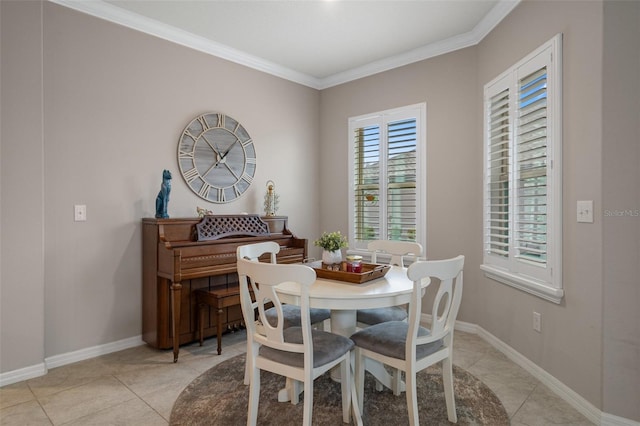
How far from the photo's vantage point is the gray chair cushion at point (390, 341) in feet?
6.35

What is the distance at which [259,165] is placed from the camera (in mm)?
4168

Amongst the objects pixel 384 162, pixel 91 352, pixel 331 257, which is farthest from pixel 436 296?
pixel 91 352

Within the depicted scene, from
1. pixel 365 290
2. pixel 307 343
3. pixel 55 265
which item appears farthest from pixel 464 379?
pixel 55 265

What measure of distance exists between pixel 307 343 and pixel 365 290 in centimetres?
43

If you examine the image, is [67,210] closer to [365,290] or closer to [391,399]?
[365,290]

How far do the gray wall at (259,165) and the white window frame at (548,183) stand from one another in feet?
0.22

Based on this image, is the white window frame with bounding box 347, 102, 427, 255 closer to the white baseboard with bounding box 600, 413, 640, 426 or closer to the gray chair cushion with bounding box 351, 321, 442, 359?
the gray chair cushion with bounding box 351, 321, 442, 359

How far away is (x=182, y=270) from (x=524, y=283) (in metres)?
2.60

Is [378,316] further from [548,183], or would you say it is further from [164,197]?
[164,197]

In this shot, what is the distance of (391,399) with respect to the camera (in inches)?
91.6

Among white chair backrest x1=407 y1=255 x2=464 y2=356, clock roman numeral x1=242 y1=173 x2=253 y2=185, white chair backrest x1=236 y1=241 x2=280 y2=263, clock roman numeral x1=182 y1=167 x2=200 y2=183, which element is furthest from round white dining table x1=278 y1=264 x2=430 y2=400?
clock roman numeral x1=242 y1=173 x2=253 y2=185

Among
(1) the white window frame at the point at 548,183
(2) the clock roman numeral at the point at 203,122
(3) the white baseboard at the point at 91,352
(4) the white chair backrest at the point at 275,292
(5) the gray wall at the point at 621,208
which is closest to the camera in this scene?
(4) the white chair backrest at the point at 275,292

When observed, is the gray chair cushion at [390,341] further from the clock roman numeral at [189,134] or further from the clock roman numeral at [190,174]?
the clock roman numeral at [189,134]

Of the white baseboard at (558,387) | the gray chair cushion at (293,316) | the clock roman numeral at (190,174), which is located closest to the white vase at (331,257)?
the gray chair cushion at (293,316)
